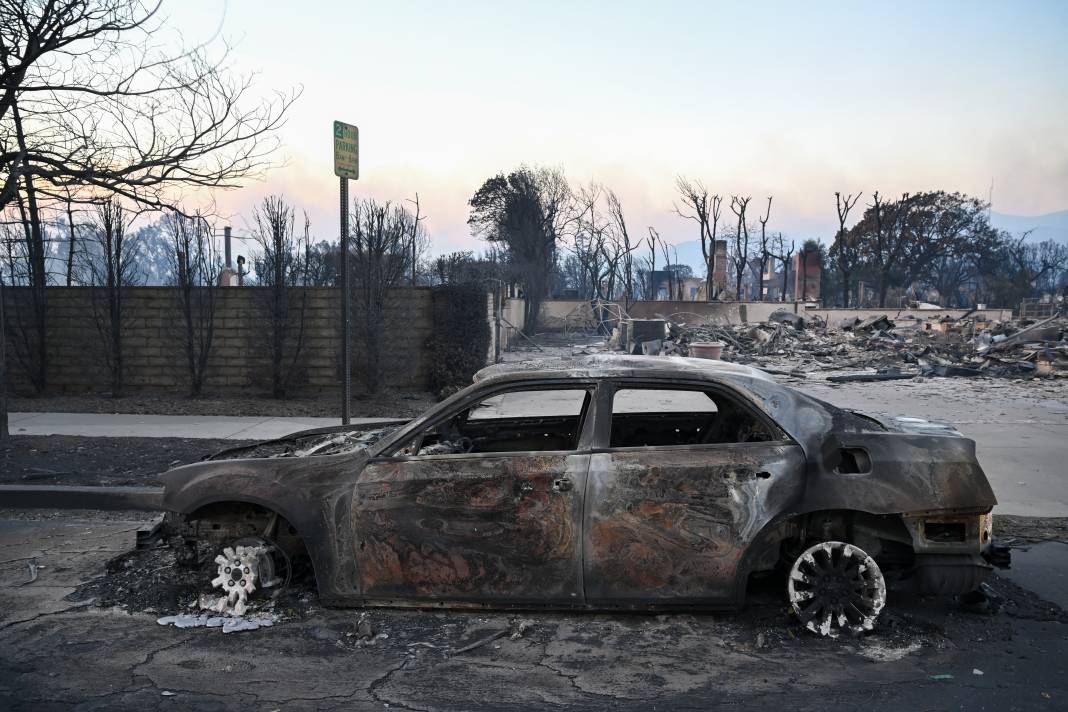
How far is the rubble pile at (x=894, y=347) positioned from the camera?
19.6 metres

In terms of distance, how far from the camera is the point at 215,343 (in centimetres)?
1425

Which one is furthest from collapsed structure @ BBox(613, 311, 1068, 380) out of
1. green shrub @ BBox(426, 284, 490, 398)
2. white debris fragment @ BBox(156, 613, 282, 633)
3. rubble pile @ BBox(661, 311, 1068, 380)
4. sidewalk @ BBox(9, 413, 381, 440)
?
white debris fragment @ BBox(156, 613, 282, 633)

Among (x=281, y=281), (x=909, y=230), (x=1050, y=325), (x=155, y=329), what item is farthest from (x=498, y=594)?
(x=909, y=230)

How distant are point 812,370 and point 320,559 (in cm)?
1864

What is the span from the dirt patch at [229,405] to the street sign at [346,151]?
4.95 meters

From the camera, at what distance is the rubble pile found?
19.6 metres

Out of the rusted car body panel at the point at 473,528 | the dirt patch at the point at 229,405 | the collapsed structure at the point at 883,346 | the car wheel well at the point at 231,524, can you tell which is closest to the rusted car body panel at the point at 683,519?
the rusted car body panel at the point at 473,528

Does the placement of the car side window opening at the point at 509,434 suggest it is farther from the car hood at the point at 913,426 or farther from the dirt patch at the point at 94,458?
the dirt patch at the point at 94,458

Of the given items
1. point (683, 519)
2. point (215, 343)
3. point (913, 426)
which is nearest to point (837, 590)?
point (683, 519)

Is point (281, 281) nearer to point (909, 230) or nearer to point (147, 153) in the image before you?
point (147, 153)

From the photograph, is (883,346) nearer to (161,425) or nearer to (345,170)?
(161,425)

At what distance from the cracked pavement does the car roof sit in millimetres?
1324

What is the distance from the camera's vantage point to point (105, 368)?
14.4 metres

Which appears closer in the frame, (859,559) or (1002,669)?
(1002,669)
